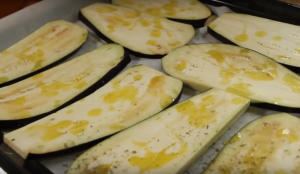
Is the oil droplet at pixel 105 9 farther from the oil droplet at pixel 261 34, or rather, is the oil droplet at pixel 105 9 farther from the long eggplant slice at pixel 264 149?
the long eggplant slice at pixel 264 149

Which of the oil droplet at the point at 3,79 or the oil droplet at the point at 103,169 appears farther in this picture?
the oil droplet at the point at 3,79

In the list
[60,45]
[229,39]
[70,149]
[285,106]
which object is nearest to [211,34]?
[229,39]

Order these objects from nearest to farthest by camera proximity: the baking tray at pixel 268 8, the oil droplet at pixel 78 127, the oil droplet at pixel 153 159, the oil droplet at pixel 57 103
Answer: the oil droplet at pixel 153 159 → the oil droplet at pixel 78 127 → the oil droplet at pixel 57 103 → the baking tray at pixel 268 8

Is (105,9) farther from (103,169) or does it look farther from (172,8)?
(103,169)

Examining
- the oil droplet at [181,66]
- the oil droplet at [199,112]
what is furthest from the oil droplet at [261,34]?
the oil droplet at [199,112]

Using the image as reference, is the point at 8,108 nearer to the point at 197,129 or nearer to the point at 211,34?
the point at 197,129

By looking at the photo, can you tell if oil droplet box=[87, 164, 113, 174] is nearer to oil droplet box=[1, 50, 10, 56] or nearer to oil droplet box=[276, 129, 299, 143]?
oil droplet box=[276, 129, 299, 143]

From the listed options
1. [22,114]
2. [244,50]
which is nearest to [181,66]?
[244,50]
